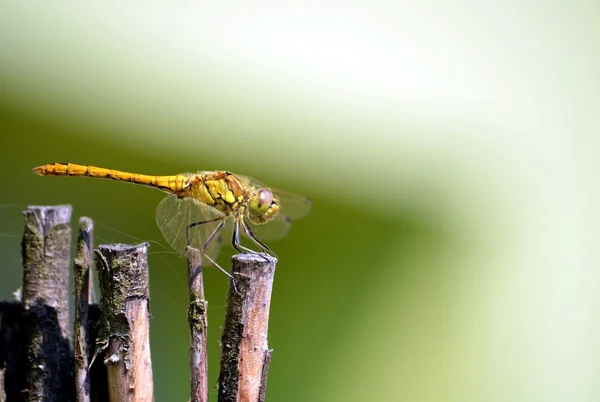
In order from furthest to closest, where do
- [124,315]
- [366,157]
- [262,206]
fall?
[366,157] < [262,206] < [124,315]

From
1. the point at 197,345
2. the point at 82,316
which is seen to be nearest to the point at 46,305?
the point at 82,316

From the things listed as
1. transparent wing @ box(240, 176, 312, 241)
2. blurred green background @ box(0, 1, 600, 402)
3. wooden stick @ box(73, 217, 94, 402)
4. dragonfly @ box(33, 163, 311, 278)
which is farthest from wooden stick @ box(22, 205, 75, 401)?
blurred green background @ box(0, 1, 600, 402)

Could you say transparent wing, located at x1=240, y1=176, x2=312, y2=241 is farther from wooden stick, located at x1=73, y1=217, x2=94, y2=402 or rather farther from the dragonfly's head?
wooden stick, located at x1=73, y1=217, x2=94, y2=402

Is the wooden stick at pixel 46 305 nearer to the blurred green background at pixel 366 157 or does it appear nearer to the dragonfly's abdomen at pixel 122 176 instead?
the dragonfly's abdomen at pixel 122 176

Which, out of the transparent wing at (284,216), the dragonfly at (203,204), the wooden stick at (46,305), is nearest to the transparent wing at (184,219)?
the dragonfly at (203,204)

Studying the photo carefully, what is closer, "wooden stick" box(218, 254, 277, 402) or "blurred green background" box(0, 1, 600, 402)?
"wooden stick" box(218, 254, 277, 402)

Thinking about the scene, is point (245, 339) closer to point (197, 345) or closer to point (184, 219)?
point (197, 345)

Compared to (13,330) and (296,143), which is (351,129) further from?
(13,330)
